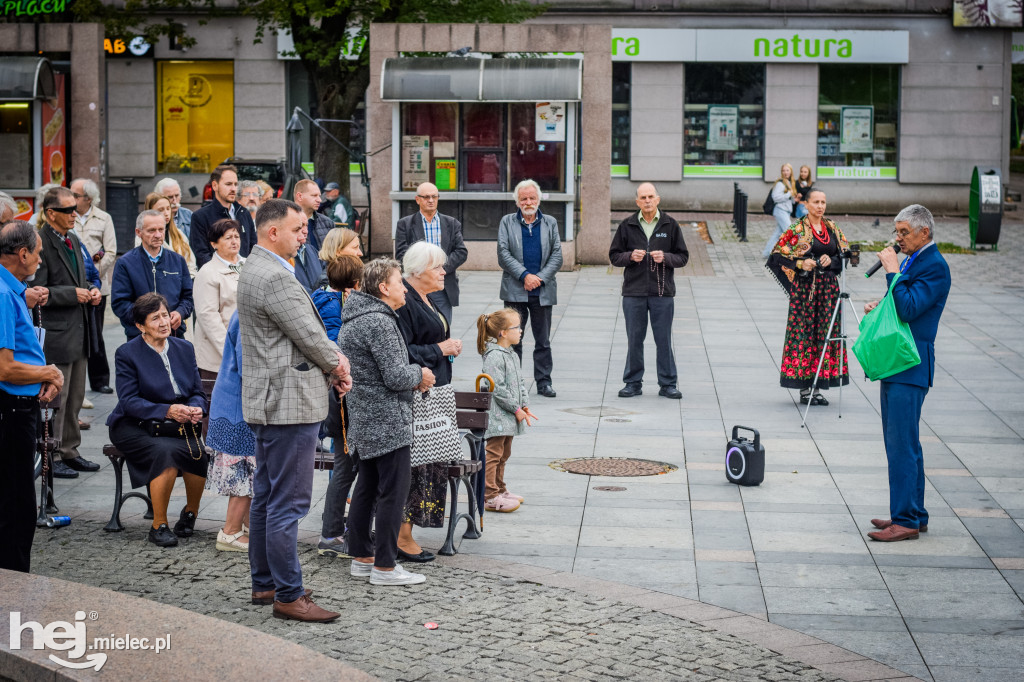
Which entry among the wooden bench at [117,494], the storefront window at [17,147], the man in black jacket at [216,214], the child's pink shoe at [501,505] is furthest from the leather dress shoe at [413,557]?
the storefront window at [17,147]

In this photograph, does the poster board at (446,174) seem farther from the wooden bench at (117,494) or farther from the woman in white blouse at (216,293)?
the wooden bench at (117,494)

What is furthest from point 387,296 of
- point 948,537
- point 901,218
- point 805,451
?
point 805,451

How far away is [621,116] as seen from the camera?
1321 inches

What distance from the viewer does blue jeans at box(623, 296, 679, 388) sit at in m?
12.2

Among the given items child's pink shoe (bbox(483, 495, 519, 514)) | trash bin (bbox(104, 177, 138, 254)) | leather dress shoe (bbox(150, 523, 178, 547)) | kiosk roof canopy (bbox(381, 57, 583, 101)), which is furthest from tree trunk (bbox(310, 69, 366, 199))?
leather dress shoe (bbox(150, 523, 178, 547))

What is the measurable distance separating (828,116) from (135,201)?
17466mm

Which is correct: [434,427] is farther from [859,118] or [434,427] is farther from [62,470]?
[859,118]

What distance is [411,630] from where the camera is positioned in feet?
20.1

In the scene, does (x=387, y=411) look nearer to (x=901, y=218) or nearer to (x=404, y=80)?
(x=901, y=218)

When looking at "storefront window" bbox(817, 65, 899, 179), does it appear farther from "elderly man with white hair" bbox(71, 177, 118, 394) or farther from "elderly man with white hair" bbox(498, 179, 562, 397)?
"elderly man with white hair" bbox(71, 177, 118, 394)

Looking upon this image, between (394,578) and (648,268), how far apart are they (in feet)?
20.5

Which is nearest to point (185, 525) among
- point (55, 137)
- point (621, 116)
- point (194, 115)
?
point (55, 137)

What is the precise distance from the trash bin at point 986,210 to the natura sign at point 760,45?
25.8 ft

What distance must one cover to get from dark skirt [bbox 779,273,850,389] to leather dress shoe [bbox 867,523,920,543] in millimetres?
3972
